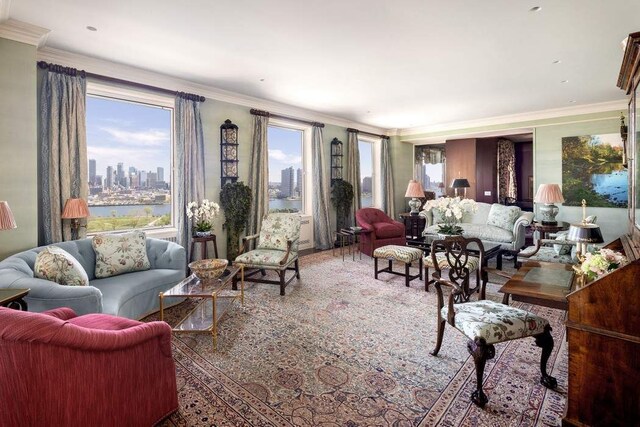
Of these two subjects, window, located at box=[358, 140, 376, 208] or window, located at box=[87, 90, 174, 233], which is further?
window, located at box=[358, 140, 376, 208]

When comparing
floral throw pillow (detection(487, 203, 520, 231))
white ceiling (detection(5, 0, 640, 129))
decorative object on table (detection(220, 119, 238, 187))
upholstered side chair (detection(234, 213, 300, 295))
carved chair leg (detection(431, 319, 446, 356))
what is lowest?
carved chair leg (detection(431, 319, 446, 356))

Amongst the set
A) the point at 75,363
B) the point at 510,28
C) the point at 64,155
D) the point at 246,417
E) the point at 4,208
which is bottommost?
the point at 246,417

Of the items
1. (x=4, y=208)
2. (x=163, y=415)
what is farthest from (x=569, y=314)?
(x=4, y=208)

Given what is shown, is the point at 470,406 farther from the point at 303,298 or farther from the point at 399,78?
the point at 399,78

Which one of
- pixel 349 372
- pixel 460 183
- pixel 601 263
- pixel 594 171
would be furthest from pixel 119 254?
pixel 594 171

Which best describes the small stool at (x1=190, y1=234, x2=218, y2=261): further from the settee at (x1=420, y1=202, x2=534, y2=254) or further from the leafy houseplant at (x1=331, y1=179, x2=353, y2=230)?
the settee at (x1=420, y1=202, x2=534, y2=254)

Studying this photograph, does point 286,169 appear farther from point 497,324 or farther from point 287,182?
point 497,324

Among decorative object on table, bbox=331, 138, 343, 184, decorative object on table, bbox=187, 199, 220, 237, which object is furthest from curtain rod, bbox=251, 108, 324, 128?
decorative object on table, bbox=187, 199, 220, 237

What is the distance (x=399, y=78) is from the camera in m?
4.68

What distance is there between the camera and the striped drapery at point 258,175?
563 cm

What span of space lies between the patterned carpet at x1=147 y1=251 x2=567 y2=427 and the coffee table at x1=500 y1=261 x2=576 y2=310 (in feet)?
1.86

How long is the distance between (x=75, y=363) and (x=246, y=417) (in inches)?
37.2

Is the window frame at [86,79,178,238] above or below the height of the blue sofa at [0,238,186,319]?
above

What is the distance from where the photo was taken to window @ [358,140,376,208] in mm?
8508
